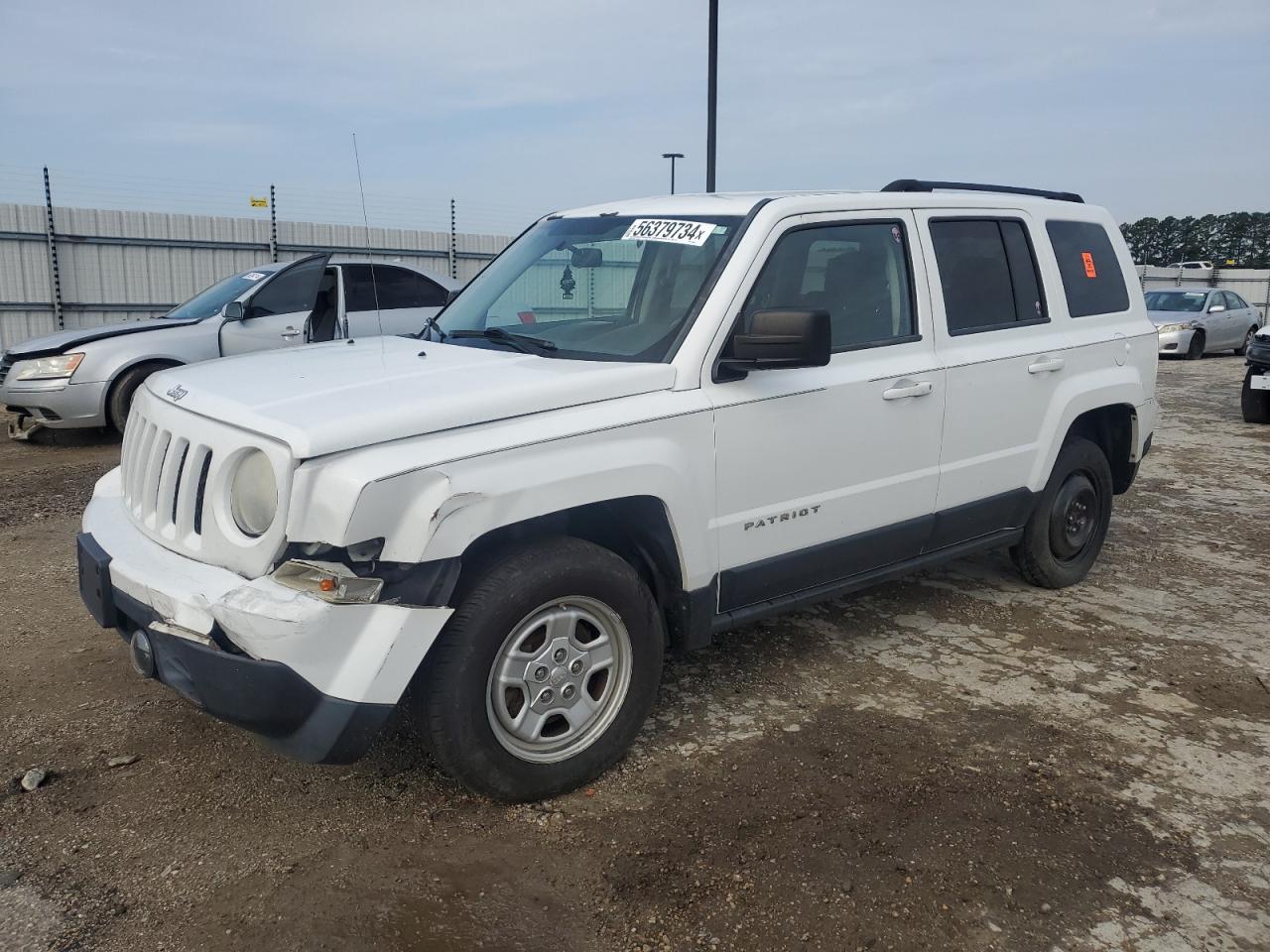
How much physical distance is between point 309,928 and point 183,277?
16.3 metres

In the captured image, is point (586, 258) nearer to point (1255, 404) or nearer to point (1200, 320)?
point (1255, 404)

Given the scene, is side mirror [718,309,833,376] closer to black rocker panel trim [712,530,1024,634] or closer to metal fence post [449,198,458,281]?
black rocker panel trim [712,530,1024,634]

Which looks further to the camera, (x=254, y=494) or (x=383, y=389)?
(x=383, y=389)

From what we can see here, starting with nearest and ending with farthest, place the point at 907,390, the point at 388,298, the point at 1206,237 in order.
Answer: the point at 907,390, the point at 388,298, the point at 1206,237

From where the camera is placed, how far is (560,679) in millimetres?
3213

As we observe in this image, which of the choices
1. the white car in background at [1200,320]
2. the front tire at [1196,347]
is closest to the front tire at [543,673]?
the white car in background at [1200,320]

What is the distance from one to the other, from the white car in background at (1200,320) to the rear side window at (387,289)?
1517cm

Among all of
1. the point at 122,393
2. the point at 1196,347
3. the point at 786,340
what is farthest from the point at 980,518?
the point at 1196,347

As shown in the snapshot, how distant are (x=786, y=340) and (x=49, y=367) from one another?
8.06 m

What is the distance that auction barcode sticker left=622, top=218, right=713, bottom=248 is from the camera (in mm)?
3836

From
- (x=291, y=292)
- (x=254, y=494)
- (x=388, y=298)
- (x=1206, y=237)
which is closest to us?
(x=254, y=494)

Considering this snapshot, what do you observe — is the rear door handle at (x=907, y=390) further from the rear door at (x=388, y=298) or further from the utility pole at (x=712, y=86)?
the utility pole at (x=712, y=86)

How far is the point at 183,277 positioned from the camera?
1692 cm

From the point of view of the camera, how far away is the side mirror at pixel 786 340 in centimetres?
330
